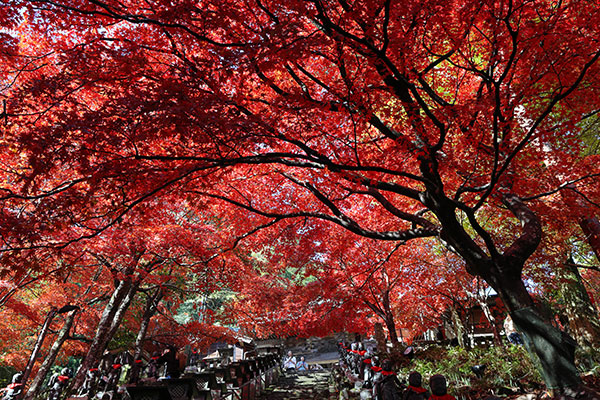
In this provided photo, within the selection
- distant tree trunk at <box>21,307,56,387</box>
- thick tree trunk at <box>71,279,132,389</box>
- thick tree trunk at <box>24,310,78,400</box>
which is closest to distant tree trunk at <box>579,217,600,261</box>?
thick tree trunk at <box>71,279,132,389</box>

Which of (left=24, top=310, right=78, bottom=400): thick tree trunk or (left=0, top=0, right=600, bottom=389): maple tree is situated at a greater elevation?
(left=0, top=0, right=600, bottom=389): maple tree

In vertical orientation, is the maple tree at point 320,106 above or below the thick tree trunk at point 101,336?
above

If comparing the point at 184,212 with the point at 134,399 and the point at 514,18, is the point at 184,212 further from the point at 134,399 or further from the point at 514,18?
the point at 514,18

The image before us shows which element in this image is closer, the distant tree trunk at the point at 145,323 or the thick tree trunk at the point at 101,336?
the thick tree trunk at the point at 101,336

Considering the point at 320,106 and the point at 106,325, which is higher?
the point at 320,106

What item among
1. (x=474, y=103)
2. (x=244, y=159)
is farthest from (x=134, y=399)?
(x=474, y=103)

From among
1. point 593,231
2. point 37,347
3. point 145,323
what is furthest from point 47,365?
point 593,231

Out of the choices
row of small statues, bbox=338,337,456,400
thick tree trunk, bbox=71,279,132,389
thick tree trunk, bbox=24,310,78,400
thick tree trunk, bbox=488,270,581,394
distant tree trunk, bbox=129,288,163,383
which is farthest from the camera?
distant tree trunk, bbox=129,288,163,383

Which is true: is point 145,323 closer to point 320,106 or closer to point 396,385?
point 396,385

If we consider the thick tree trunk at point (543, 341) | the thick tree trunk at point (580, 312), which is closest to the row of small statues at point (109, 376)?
the thick tree trunk at point (543, 341)

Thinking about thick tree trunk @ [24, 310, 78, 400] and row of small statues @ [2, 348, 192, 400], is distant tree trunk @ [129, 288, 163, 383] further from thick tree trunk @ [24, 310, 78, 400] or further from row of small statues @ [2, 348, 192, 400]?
thick tree trunk @ [24, 310, 78, 400]

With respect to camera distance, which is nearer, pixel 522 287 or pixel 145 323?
pixel 522 287

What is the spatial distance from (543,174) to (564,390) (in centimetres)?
716

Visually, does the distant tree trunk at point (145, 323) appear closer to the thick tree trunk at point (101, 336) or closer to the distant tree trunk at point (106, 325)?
the distant tree trunk at point (106, 325)
